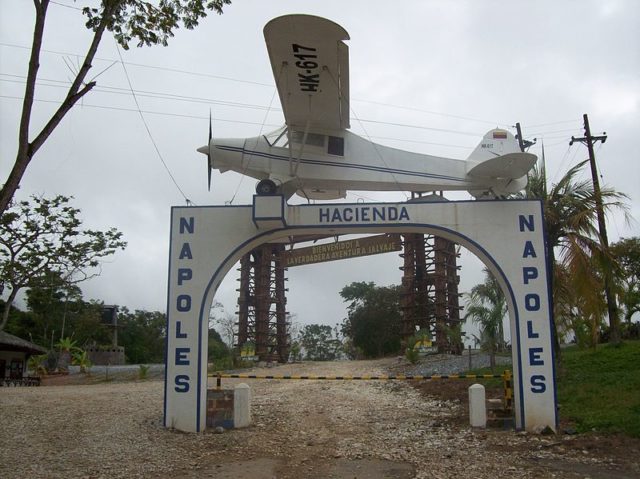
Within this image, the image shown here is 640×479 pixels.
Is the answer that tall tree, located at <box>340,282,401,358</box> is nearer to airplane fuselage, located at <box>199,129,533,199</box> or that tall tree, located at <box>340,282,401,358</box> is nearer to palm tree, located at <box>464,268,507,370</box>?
palm tree, located at <box>464,268,507,370</box>

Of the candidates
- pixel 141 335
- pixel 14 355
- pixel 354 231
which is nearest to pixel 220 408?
pixel 354 231

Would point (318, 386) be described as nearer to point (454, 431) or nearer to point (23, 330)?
point (454, 431)

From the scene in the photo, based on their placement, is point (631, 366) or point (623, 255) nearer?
point (631, 366)

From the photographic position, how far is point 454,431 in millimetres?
10961

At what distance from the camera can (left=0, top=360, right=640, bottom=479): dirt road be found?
8.29m

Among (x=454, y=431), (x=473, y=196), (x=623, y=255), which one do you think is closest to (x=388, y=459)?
(x=454, y=431)


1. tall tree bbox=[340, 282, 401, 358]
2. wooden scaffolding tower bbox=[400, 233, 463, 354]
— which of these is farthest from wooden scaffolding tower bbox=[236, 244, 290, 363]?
tall tree bbox=[340, 282, 401, 358]

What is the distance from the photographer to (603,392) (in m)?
12.1

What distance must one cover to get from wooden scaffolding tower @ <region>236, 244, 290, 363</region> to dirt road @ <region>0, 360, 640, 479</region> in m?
16.6

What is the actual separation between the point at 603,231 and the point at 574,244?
9173 millimetres

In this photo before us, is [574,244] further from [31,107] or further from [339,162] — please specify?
[31,107]

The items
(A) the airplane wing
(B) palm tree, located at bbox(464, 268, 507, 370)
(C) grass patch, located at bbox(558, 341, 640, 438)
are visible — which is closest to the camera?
(A) the airplane wing

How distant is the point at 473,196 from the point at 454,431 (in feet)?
16.1

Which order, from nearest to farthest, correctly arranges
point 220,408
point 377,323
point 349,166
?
point 220,408, point 349,166, point 377,323
